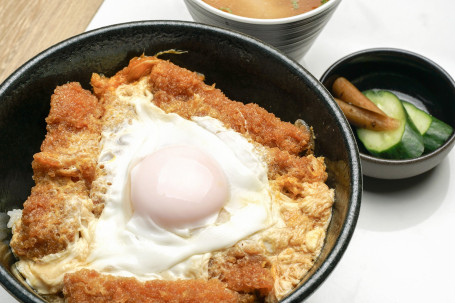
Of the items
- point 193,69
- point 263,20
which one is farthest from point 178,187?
point 263,20

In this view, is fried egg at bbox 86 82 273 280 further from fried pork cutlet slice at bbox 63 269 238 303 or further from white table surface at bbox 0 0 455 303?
white table surface at bbox 0 0 455 303

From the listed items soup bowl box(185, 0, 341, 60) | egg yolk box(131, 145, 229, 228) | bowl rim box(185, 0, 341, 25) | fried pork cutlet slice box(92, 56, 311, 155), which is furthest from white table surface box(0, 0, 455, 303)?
egg yolk box(131, 145, 229, 228)

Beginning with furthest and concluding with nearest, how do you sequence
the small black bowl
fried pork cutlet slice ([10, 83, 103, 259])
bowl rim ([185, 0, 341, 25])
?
the small black bowl, bowl rim ([185, 0, 341, 25]), fried pork cutlet slice ([10, 83, 103, 259])

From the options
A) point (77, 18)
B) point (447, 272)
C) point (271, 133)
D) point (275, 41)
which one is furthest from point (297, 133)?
point (77, 18)

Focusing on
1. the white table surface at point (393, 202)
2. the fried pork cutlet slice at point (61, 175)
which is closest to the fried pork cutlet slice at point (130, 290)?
the fried pork cutlet slice at point (61, 175)

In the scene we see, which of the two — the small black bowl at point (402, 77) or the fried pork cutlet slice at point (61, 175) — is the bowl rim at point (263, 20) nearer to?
the small black bowl at point (402, 77)

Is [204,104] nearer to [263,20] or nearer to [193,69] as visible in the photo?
[193,69]

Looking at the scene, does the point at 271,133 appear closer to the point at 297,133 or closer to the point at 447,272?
the point at 297,133
